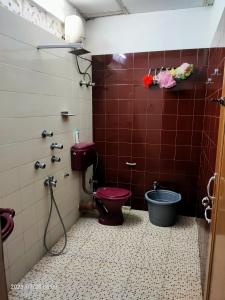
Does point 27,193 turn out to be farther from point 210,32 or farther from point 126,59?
point 210,32

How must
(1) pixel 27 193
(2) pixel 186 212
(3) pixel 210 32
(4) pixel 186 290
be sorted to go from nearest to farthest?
(4) pixel 186 290, (1) pixel 27 193, (3) pixel 210 32, (2) pixel 186 212

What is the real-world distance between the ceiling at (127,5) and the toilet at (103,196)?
5.14 feet

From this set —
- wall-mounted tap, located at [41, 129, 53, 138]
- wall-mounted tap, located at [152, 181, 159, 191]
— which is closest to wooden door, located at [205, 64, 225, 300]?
wall-mounted tap, located at [41, 129, 53, 138]

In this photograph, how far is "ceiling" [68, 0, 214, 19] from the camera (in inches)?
94.9

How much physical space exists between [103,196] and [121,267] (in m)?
0.81

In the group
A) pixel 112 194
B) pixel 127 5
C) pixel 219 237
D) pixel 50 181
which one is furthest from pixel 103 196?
pixel 127 5

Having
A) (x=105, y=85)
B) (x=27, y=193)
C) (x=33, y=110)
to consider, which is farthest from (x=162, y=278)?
(x=105, y=85)

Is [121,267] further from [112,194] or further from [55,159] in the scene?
[55,159]

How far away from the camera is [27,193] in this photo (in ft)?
6.09

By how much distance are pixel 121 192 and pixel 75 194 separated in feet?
1.85

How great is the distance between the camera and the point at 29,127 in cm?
183

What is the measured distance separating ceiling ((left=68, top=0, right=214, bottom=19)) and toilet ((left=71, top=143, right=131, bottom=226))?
1.57 meters

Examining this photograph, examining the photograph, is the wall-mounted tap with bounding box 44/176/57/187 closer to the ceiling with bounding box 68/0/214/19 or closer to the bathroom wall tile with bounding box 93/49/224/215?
the bathroom wall tile with bounding box 93/49/224/215

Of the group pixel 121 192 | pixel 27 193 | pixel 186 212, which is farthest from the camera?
pixel 186 212
